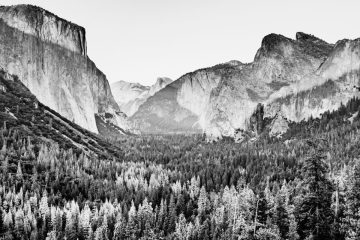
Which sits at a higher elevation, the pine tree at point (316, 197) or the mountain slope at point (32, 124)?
the mountain slope at point (32, 124)

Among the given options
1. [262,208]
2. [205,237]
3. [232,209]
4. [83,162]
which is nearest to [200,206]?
[232,209]

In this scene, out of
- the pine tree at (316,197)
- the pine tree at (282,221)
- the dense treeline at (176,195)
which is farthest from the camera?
the pine tree at (282,221)

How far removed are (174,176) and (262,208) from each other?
11153cm

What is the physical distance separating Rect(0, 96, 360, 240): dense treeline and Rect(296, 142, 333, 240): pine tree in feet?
0.32

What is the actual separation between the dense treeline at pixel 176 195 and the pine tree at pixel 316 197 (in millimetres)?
99

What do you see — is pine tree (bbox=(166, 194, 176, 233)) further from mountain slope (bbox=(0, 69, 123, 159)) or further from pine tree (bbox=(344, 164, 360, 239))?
mountain slope (bbox=(0, 69, 123, 159))

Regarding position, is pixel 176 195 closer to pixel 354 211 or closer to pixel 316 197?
pixel 354 211

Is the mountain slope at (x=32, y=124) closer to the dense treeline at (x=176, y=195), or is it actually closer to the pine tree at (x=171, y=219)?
the dense treeline at (x=176, y=195)

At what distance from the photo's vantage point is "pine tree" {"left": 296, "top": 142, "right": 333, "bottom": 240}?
135ft

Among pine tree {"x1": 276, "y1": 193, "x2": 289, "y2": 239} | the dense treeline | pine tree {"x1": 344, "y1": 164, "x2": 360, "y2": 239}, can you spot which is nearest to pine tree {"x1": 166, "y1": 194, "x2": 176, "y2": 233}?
the dense treeline

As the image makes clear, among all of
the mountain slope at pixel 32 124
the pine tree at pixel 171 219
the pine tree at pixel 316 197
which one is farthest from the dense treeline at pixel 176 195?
the mountain slope at pixel 32 124

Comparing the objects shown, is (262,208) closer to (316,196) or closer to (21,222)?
(316,196)

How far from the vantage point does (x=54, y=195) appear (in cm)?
12038

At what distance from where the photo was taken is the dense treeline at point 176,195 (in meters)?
47.6
